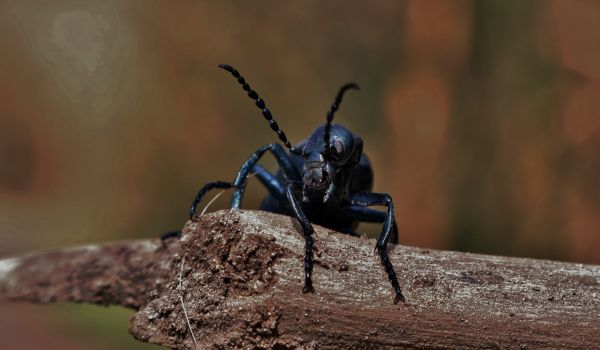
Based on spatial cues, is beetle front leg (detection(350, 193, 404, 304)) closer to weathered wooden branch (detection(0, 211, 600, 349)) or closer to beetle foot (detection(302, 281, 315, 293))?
weathered wooden branch (detection(0, 211, 600, 349))

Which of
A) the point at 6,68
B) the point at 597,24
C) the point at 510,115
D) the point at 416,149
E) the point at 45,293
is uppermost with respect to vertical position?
the point at 597,24

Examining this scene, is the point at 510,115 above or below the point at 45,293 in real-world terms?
above

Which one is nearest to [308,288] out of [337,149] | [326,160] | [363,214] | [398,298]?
[398,298]

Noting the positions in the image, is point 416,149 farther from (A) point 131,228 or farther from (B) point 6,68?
(B) point 6,68

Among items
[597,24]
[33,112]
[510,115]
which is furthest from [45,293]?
[597,24]

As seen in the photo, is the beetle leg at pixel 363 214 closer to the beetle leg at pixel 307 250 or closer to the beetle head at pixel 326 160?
the beetle head at pixel 326 160

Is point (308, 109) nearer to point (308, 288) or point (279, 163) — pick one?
point (279, 163)
